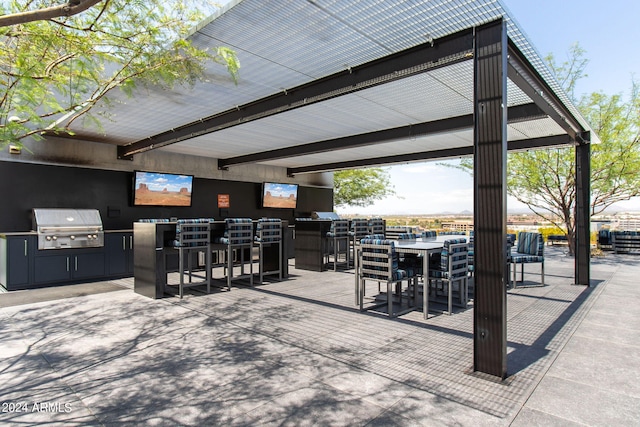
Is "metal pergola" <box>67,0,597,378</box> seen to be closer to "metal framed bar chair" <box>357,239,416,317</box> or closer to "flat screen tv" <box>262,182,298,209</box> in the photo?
"metal framed bar chair" <box>357,239,416,317</box>

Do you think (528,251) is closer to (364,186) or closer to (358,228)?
(358,228)

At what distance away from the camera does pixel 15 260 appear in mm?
5934

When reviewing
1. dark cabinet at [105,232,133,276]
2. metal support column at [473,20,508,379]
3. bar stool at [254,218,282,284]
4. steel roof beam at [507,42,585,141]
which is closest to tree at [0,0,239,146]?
metal support column at [473,20,508,379]

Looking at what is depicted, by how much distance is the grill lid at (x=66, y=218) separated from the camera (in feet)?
21.2

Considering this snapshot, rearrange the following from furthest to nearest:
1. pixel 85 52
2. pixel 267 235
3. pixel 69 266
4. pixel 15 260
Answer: pixel 267 235
pixel 69 266
pixel 15 260
pixel 85 52

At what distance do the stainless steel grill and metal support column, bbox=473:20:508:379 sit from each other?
6.84 metres

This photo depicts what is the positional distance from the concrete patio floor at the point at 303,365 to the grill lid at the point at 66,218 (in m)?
1.76

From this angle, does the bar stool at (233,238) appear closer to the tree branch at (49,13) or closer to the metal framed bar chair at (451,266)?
the metal framed bar chair at (451,266)

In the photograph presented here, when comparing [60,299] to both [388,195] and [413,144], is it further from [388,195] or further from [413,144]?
[388,195]

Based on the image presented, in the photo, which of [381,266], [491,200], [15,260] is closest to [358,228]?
[381,266]

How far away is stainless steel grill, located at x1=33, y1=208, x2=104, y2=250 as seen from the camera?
6.31 meters

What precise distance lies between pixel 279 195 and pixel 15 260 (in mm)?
6764

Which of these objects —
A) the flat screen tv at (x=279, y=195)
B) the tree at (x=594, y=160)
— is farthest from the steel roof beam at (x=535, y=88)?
the flat screen tv at (x=279, y=195)

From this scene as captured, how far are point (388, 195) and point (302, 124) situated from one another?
54.3ft
